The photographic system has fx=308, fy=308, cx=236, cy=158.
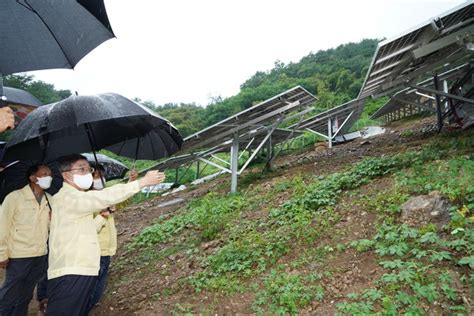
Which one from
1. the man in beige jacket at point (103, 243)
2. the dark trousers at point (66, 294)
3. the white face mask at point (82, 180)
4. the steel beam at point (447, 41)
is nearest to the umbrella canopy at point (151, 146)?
the man in beige jacket at point (103, 243)

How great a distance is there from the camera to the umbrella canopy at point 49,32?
253cm

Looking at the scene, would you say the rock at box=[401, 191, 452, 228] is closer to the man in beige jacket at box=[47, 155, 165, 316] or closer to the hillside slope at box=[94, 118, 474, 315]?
the hillside slope at box=[94, 118, 474, 315]

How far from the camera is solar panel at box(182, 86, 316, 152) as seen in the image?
761 cm

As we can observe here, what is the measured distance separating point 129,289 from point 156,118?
2919mm

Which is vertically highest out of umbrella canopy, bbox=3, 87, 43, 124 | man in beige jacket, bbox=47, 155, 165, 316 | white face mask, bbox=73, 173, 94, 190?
umbrella canopy, bbox=3, 87, 43, 124

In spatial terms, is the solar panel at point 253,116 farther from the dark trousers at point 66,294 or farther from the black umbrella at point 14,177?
the dark trousers at point 66,294

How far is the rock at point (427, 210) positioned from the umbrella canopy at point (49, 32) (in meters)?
3.94

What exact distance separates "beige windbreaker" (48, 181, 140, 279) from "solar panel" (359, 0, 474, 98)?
480cm

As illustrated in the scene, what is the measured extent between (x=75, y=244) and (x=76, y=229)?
11 cm

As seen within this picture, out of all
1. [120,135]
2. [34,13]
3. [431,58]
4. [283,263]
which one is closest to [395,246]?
[283,263]

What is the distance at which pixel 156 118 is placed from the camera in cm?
275

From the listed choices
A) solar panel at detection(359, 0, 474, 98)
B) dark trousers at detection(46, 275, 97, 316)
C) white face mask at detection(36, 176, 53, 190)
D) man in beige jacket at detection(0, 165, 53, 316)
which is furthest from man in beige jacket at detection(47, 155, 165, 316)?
solar panel at detection(359, 0, 474, 98)

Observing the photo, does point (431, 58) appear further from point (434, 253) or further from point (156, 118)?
point (156, 118)

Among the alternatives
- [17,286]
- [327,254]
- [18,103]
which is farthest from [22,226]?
[327,254]
